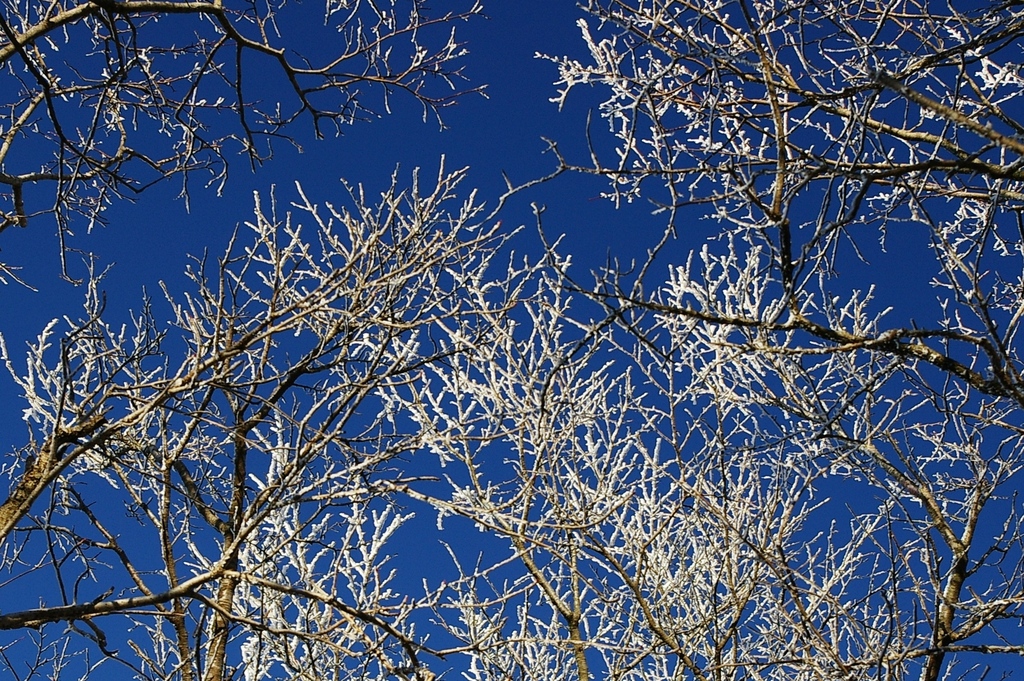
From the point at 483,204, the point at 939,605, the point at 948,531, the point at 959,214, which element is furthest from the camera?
the point at 483,204

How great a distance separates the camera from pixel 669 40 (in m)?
3.75

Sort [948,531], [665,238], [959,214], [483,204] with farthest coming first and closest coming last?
[483,204], [948,531], [959,214], [665,238]

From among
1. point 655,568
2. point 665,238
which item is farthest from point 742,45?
point 655,568

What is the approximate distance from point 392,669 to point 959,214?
11.9ft

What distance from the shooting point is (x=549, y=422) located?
672 centimetres

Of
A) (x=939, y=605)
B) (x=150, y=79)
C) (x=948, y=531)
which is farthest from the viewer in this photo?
(x=948, y=531)

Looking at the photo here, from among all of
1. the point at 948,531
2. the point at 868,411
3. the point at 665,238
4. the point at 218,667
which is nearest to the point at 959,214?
the point at 868,411

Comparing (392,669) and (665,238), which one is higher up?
(665,238)

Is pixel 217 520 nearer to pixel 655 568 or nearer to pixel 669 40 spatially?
pixel 655 568

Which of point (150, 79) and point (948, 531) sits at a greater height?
point (150, 79)

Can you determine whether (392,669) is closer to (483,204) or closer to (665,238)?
(665,238)

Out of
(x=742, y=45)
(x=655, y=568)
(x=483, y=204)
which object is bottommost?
(x=655, y=568)

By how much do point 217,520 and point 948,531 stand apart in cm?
434

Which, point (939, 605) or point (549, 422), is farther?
point (549, 422)
